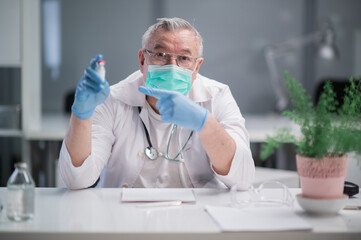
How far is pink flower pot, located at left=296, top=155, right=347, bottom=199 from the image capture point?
119 centimetres

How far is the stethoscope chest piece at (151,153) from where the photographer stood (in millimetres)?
1762

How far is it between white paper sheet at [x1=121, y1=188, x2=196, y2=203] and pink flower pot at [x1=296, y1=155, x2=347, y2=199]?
13.9 inches

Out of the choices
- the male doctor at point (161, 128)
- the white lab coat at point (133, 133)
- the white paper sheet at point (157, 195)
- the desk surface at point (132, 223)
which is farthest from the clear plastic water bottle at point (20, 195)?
the white lab coat at point (133, 133)

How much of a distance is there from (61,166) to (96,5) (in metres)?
3.22

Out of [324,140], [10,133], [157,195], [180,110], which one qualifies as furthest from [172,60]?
[10,133]

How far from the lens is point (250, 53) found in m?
4.64

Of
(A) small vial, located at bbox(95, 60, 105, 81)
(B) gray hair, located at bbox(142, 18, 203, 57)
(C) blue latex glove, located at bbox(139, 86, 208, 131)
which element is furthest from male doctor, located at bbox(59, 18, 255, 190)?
(A) small vial, located at bbox(95, 60, 105, 81)

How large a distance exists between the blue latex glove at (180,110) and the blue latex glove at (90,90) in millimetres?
194

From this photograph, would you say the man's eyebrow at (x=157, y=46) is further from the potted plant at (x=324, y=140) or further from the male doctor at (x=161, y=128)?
the potted plant at (x=324, y=140)

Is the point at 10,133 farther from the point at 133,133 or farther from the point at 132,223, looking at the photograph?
the point at 132,223

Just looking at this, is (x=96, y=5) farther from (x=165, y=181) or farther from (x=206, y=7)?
(x=165, y=181)

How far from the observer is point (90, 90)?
138 centimetres

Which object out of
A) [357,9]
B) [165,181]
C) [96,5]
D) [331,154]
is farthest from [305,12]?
[331,154]

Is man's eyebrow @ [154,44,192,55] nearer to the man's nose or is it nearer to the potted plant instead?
the man's nose
